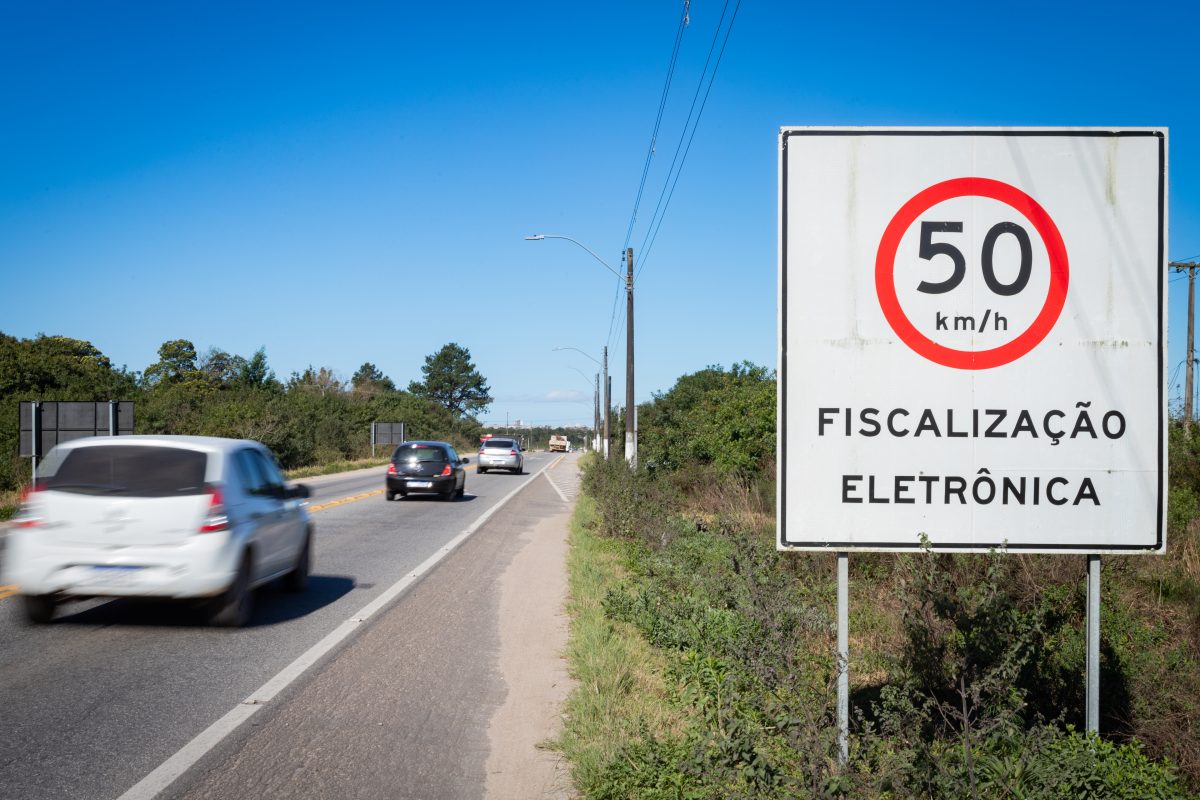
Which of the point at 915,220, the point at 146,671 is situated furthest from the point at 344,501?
the point at 915,220

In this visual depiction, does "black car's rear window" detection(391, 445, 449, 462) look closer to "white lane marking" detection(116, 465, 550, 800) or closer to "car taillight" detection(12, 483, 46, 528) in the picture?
"white lane marking" detection(116, 465, 550, 800)

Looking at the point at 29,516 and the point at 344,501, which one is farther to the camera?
the point at 344,501

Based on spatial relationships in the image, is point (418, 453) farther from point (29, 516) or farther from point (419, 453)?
point (29, 516)

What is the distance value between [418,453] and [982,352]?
22.2 meters

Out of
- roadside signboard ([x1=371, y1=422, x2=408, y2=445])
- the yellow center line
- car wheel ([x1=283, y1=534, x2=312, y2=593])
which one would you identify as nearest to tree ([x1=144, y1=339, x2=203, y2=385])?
roadside signboard ([x1=371, y1=422, x2=408, y2=445])

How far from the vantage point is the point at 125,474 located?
8.02 metres

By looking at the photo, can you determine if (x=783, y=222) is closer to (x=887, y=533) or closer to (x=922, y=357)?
(x=922, y=357)

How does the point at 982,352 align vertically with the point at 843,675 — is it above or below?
above

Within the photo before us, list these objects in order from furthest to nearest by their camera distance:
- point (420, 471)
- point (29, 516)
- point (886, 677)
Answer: point (420, 471) < point (29, 516) < point (886, 677)

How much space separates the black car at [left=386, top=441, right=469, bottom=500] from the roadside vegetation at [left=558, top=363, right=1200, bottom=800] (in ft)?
44.4

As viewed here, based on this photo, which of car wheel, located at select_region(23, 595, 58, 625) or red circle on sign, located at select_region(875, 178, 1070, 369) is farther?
car wheel, located at select_region(23, 595, 58, 625)

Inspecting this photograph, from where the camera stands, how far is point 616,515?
51.5ft

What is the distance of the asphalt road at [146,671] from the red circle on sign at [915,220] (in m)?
3.05

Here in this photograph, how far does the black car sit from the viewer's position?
24844 mm
